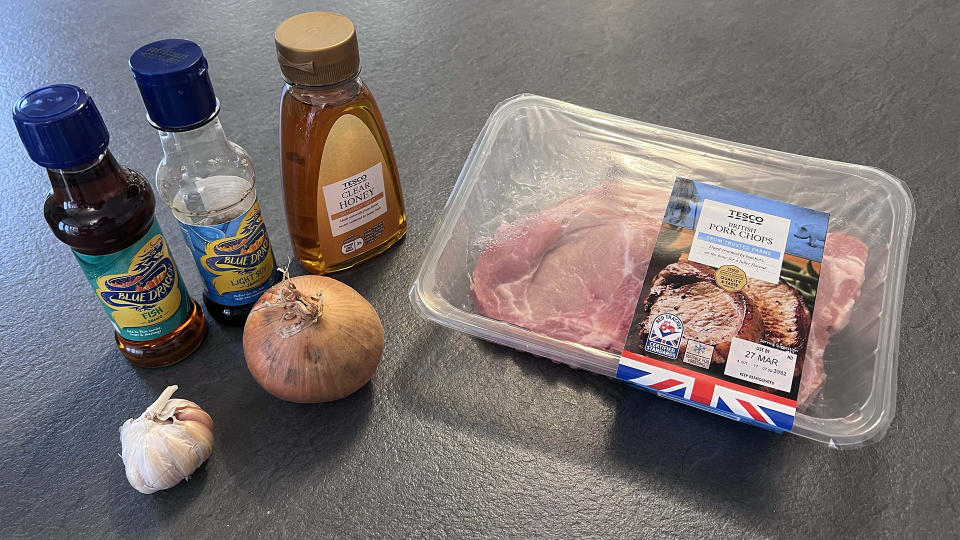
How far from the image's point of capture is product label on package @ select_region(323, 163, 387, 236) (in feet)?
3.08

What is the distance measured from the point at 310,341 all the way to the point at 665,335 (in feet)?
1.29

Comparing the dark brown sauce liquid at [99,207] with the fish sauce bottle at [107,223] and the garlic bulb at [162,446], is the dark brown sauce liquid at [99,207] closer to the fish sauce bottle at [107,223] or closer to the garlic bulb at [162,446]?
the fish sauce bottle at [107,223]

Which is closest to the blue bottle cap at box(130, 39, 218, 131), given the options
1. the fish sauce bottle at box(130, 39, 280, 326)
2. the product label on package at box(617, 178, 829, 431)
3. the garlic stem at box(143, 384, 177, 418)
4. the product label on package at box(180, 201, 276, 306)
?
the fish sauce bottle at box(130, 39, 280, 326)

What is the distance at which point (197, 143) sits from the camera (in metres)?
0.84

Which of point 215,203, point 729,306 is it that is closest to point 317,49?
point 215,203

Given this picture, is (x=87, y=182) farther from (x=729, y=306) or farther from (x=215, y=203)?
(x=729, y=306)

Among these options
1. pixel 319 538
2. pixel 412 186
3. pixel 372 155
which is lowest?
pixel 319 538

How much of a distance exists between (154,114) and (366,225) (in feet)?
1.07

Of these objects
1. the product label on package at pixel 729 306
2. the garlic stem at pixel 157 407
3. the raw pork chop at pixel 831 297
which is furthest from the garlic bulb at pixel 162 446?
the raw pork chop at pixel 831 297

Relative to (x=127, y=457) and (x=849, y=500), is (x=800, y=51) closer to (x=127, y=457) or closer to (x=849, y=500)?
(x=849, y=500)

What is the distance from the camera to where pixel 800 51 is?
1383 millimetres

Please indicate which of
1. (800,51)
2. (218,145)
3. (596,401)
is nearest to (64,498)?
(218,145)

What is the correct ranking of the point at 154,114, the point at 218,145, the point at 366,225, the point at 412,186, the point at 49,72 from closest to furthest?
the point at 154,114, the point at 218,145, the point at 366,225, the point at 412,186, the point at 49,72

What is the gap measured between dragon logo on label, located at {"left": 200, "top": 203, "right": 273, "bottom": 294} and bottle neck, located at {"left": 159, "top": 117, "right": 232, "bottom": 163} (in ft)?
0.25
